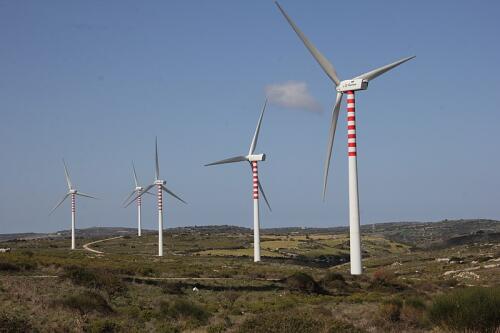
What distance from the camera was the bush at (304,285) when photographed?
5128 centimetres

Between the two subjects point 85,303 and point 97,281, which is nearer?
point 85,303

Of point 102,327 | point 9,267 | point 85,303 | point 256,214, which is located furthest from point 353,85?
point 256,214

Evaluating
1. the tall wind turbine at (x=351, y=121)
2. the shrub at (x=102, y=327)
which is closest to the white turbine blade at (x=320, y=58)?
the tall wind turbine at (x=351, y=121)

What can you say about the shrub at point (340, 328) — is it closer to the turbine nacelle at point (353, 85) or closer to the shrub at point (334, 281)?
the turbine nacelle at point (353, 85)

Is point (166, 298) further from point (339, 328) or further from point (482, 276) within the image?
point (482, 276)

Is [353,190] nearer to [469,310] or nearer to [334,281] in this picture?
[334,281]

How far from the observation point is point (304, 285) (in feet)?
170

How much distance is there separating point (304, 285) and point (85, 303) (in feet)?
78.0

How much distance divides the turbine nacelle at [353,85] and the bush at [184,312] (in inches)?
940

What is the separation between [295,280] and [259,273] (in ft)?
40.5

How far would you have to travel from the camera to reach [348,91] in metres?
50.1

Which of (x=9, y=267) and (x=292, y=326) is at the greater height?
(x=9, y=267)

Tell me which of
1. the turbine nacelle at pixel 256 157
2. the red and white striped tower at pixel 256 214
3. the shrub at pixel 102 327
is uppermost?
the turbine nacelle at pixel 256 157

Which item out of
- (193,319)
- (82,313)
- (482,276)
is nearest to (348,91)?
(482,276)
